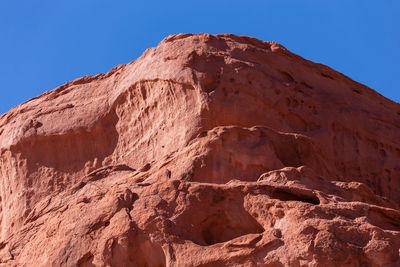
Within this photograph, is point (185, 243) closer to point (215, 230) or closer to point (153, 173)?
point (215, 230)

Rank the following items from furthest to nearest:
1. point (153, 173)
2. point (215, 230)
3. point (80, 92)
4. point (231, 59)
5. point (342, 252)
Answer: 1. point (80, 92)
2. point (231, 59)
3. point (153, 173)
4. point (215, 230)
5. point (342, 252)

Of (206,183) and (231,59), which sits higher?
(231,59)

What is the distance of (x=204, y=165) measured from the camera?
15344 mm

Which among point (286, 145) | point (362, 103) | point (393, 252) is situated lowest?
point (393, 252)

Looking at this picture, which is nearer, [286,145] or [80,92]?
[286,145]

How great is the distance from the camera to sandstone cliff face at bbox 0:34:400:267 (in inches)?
517

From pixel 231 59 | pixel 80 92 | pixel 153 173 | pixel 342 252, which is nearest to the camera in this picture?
pixel 342 252

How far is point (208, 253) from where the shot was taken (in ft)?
42.5

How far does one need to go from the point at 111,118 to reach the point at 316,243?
7.82m

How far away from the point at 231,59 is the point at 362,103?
Result: 357 cm

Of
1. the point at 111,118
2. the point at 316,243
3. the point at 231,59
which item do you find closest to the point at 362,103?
the point at 231,59

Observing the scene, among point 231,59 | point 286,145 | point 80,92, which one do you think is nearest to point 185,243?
point 286,145

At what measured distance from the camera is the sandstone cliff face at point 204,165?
43.1 ft

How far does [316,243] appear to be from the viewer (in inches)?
494
